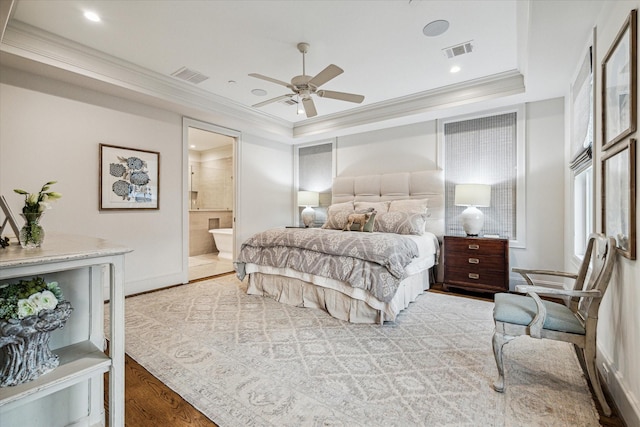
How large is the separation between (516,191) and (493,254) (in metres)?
1.00

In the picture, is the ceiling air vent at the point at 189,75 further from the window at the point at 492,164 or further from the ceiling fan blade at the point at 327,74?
the window at the point at 492,164

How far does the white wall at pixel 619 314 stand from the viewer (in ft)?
4.89

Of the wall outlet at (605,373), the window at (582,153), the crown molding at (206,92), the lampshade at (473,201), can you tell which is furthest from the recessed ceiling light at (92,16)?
the wall outlet at (605,373)

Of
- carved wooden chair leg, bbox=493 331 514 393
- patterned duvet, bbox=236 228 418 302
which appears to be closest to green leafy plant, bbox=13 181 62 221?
patterned duvet, bbox=236 228 418 302

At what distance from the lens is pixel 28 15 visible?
8.30 ft

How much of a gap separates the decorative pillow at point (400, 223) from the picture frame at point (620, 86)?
208 centimetres

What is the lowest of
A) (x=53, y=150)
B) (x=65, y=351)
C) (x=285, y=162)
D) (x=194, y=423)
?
(x=194, y=423)

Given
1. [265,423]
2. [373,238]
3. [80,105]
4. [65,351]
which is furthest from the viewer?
[80,105]

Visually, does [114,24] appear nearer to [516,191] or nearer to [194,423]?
[194,423]

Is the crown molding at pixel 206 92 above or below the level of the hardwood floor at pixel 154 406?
above

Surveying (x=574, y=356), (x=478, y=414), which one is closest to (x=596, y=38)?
(x=574, y=356)

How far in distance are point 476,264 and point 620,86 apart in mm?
2476

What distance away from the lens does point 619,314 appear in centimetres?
174

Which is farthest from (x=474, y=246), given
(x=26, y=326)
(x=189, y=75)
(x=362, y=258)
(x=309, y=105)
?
(x=189, y=75)
